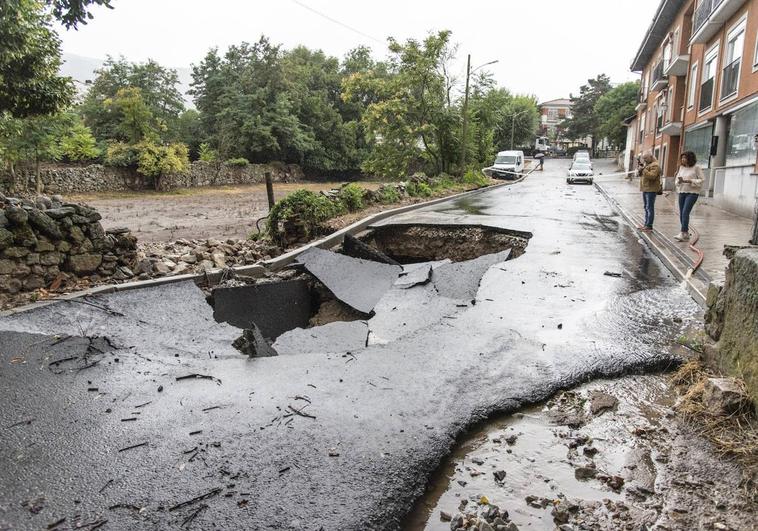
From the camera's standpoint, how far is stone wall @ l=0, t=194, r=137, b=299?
647cm

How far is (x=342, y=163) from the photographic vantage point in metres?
47.5

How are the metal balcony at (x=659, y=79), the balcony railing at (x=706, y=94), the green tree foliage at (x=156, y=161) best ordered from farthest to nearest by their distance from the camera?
the metal balcony at (x=659, y=79) → the green tree foliage at (x=156, y=161) → the balcony railing at (x=706, y=94)

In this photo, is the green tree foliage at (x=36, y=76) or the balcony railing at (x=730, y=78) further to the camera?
the balcony railing at (x=730, y=78)

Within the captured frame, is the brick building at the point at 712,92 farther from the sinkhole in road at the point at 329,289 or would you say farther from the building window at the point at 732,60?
the sinkhole in road at the point at 329,289

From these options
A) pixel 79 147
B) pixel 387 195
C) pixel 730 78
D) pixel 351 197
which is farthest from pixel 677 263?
pixel 79 147

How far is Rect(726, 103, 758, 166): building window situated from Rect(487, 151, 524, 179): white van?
58.7 ft

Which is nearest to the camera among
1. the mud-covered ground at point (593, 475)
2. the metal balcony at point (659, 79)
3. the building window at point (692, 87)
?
the mud-covered ground at point (593, 475)

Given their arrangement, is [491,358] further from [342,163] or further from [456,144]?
[342,163]

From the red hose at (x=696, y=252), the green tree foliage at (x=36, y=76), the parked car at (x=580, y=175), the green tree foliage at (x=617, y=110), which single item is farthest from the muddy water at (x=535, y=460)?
the green tree foliage at (x=617, y=110)

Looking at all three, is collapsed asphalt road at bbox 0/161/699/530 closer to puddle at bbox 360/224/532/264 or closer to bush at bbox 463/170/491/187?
puddle at bbox 360/224/532/264

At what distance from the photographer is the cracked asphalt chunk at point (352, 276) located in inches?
290

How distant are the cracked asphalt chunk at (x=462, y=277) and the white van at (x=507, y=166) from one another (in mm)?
28507

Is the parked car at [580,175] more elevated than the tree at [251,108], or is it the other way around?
the tree at [251,108]

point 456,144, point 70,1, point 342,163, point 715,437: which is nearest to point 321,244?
point 70,1
